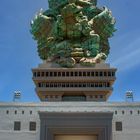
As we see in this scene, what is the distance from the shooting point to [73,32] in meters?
70.0

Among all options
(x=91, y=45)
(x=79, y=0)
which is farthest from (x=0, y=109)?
(x=79, y=0)

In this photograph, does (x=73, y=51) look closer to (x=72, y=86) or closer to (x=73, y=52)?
(x=73, y=52)

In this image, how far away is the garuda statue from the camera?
68.4 metres

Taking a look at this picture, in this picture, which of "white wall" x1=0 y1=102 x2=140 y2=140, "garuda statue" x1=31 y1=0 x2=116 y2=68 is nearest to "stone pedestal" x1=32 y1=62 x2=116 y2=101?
"garuda statue" x1=31 y1=0 x2=116 y2=68

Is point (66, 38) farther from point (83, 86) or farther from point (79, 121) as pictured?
point (79, 121)

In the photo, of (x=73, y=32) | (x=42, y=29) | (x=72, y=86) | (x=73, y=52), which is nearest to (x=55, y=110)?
(x=72, y=86)

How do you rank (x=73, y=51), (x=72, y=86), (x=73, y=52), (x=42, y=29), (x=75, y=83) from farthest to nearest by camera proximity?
(x=42, y=29) → (x=73, y=51) → (x=73, y=52) → (x=75, y=83) → (x=72, y=86)

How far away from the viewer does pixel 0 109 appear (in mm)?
48344

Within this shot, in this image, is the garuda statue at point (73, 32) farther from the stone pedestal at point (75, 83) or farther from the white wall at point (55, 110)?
the white wall at point (55, 110)

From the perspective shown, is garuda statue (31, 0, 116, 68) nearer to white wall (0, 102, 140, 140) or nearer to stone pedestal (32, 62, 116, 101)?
stone pedestal (32, 62, 116, 101)

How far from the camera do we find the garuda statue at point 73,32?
68375 millimetres

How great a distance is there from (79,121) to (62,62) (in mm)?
22407

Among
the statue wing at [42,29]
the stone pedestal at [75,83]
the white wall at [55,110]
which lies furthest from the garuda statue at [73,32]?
the white wall at [55,110]

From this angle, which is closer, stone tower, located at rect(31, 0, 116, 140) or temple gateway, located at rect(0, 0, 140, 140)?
temple gateway, located at rect(0, 0, 140, 140)
